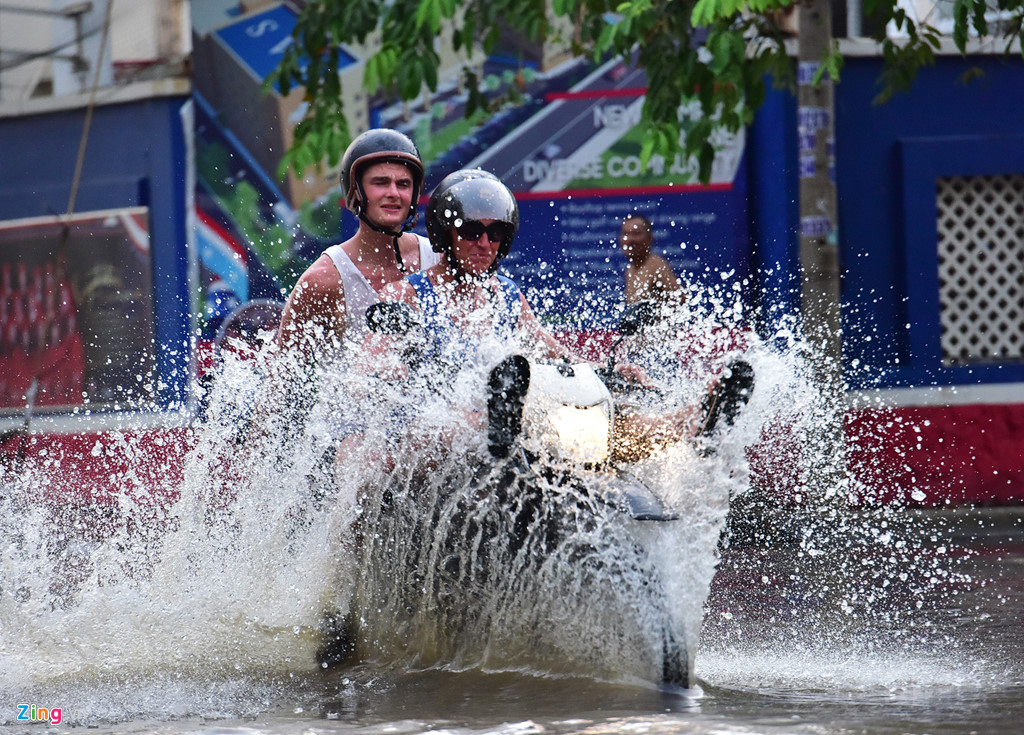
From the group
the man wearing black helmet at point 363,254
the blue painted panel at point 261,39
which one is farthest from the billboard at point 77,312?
the man wearing black helmet at point 363,254

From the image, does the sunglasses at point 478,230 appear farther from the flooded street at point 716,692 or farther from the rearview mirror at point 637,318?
the flooded street at point 716,692

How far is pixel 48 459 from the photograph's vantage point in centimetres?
1023

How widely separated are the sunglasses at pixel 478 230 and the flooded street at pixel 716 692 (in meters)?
1.32

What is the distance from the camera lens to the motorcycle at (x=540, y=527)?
3820mm

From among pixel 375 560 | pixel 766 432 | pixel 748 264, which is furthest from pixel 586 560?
pixel 748 264

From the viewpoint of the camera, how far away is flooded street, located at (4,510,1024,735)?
3.46m

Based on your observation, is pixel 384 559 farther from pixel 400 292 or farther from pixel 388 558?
pixel 400 292

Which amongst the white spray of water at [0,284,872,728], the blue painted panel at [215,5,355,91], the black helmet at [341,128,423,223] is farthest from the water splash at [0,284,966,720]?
the blue painted panel at [215,5,355,91]

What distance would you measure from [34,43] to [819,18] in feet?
20.3

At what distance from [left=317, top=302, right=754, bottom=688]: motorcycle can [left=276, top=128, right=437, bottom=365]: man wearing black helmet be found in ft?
2.33

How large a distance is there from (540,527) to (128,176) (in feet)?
25.0

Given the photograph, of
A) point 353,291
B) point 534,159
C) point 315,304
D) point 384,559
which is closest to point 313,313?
point 315,304

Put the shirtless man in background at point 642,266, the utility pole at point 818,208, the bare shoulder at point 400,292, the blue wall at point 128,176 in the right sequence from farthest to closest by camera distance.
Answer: the blue wall at point 128,176, the utility pole at point 818,208, the shirtless man in background at point 642,266, the bare shoulder at point 400,292

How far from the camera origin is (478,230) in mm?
4305
